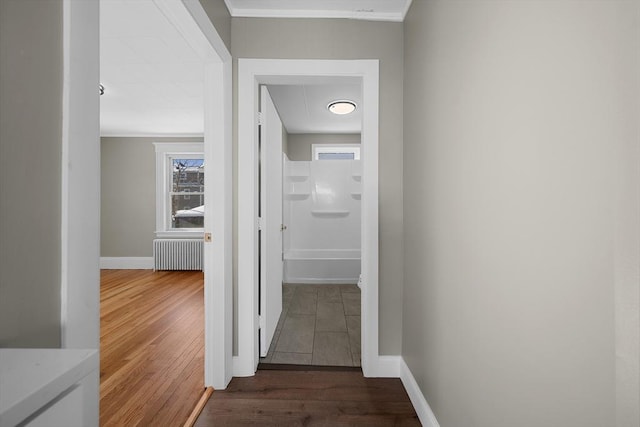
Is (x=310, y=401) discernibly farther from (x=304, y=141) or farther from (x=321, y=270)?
(x=304, y=141)

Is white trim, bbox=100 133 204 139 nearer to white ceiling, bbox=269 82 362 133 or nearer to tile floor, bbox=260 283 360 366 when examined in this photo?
white ceiling, bbox=269 82 362 133

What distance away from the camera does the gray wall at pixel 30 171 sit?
0.60 metres

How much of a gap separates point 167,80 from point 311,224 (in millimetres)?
2864

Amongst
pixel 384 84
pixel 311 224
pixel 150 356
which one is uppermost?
pixel 384 84

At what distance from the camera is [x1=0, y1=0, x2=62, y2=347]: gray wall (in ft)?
1.98

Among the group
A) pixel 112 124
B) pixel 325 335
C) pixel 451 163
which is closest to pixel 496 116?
pixel 451 163

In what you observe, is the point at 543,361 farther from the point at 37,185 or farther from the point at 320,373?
the point at 320,373

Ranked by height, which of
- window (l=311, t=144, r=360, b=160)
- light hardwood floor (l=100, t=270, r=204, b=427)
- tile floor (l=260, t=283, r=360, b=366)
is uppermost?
window (l=311, t=144, r=360, b=160)

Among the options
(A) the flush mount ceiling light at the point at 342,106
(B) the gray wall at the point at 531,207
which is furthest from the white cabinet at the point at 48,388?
(A) the flush mount ceiling light at the point at 342,106

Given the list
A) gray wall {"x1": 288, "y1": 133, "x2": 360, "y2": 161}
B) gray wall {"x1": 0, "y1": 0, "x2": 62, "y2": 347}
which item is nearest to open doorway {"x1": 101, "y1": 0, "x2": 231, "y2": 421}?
gray wall {"x1": 0, "y1": 0, "x2": 62, "y2": 347}

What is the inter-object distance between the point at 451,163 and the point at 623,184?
2.38ft

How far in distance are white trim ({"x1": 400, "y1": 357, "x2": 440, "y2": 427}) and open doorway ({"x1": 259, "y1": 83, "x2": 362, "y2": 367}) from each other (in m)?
0.37

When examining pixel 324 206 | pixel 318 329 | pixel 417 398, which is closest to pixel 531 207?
pixel 417 398

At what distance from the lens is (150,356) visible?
2.28 meters
